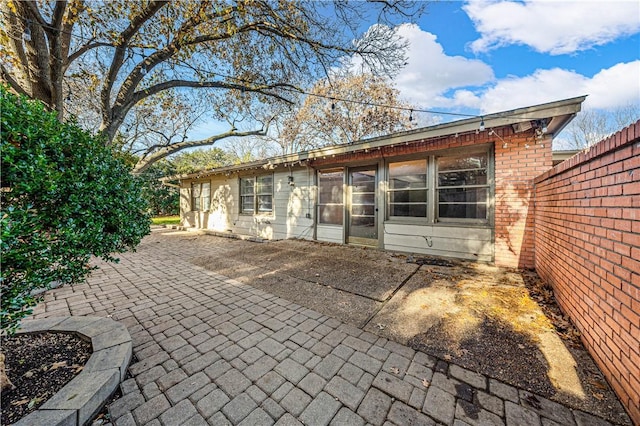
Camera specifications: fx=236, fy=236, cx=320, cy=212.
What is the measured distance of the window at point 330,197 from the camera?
682 centimetres

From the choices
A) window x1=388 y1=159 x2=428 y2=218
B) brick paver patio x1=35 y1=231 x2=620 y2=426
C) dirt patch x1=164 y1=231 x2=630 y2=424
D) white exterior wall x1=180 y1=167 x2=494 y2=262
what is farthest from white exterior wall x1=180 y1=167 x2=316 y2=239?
brick paver patio x1=35 y1=231 x2=620 y2=426

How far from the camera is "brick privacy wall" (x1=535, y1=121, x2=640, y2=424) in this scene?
148cm

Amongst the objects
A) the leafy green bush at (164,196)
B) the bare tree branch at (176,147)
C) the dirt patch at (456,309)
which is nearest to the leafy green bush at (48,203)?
the dirt patch at (456,309)

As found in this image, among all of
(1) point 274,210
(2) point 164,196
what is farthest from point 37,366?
(2) point 164,196

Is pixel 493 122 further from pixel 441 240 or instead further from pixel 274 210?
pixel 274 210

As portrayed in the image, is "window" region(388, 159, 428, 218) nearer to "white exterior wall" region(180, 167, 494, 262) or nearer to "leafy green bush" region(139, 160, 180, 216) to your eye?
"white exterior wall" region(180, 167, 494, 262)

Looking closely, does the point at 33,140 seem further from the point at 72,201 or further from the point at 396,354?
the point at 396,354

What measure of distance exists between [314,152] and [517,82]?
7238 millimetres

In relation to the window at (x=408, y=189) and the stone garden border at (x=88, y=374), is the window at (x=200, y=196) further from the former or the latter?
the stone garden border at (x=88, y=374)

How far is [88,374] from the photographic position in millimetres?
1615

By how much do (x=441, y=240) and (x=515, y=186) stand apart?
1.65 meters

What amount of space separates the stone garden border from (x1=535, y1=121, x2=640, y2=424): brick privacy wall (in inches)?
126

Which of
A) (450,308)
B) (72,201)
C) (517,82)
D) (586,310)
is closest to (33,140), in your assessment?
(72,201)

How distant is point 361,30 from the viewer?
16.8ft
